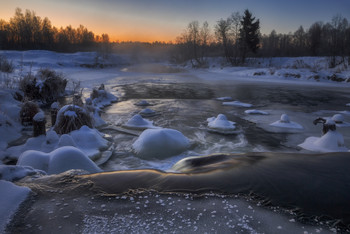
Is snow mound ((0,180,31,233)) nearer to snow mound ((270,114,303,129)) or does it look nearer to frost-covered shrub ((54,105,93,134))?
frost-covered shrub ((54,105,93,134))

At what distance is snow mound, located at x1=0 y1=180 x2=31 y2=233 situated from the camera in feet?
6.04

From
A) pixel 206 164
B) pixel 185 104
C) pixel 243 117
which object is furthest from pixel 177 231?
pixel 185 104

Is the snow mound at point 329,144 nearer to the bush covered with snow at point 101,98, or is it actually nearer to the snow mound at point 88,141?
the snow mound at point 88,141

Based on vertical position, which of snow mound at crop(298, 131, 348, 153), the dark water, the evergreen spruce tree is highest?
the evergreen spruce tree

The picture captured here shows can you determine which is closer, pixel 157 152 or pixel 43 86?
pixel 157 152

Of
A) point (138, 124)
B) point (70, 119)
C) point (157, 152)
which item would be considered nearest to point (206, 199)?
point (157, 152)

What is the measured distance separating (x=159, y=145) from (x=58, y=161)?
6.92ft

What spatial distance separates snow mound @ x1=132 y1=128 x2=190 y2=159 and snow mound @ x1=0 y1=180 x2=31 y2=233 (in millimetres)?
2690

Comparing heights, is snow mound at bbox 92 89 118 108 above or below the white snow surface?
above

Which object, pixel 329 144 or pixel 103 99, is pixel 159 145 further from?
pixel 103 99

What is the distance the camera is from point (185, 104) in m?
10.8

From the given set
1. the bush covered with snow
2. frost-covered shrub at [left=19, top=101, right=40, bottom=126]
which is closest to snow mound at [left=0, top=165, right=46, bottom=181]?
frost-covered shrub at [left=19, top=101, right=40, bottom=126]

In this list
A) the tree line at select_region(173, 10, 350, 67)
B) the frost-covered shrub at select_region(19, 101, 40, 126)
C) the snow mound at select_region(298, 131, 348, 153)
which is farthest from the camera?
the tree line at select_region(173, 10, 350, 67)

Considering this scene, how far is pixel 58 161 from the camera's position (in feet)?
10.7
